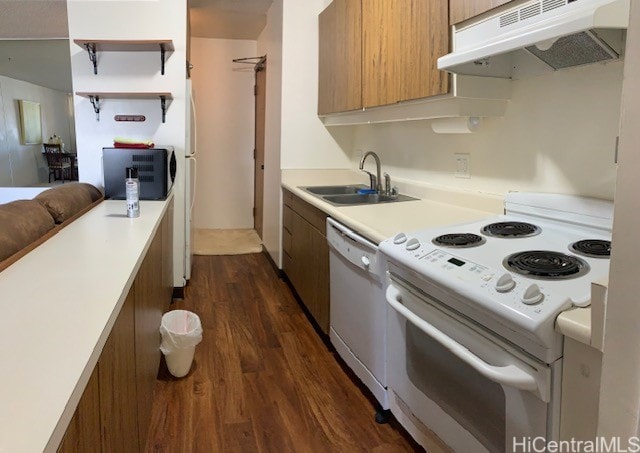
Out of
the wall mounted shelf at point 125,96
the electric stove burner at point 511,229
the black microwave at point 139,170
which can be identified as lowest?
the electric stove burner at point 511,229

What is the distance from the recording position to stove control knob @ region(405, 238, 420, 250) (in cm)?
159

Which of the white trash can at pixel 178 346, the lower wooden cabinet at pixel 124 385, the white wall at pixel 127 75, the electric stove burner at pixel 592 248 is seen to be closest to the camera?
the lower wooden cabinet at pixel 124 385

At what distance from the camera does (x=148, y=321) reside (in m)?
1.91

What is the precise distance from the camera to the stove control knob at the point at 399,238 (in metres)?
1.68

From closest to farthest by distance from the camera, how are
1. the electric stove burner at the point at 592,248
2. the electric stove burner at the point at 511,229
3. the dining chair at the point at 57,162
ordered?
1. the electric stove burner at the point at 592,248
2. the electric stove burner at the point at 511,229
3. the dining chair at the point at 57,162

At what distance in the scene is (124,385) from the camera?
1277 mm

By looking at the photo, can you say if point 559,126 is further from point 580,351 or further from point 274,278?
point 274,278

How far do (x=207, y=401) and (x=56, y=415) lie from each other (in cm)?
168

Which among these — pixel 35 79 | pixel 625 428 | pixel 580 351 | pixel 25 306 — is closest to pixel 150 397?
pixel 25 306

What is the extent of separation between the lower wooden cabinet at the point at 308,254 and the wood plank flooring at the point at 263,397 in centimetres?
21

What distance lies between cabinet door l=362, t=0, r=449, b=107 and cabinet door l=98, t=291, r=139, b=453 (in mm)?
1528

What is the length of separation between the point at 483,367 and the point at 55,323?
3.28ft

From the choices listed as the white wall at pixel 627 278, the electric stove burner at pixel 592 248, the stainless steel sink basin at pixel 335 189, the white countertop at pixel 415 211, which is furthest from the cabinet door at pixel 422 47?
the white wall at pixel 627 278

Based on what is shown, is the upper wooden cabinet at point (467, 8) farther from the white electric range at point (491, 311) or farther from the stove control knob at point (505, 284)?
the stove control knob at point (505, 284)
